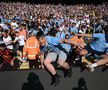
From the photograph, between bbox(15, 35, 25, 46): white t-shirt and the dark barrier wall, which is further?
bbox(15, 35, 25, 46): white t-shirt

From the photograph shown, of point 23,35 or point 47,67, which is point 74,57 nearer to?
point 47,67

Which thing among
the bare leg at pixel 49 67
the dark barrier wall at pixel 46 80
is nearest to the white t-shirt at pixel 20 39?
the dark barrier wall at pixel 46 80

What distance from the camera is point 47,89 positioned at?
29.3 feet

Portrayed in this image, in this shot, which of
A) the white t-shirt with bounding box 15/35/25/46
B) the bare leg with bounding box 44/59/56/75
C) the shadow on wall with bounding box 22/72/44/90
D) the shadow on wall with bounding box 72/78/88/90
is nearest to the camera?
the bare leg with bounding box 44/59/56/75

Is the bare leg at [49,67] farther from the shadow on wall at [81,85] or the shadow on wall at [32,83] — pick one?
the shadow on wall at [81,85]

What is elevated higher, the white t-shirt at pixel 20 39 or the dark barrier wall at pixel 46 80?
the white t-shirt at pixel 20 39

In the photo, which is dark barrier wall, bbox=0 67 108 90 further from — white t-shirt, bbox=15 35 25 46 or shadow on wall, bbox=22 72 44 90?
white t-shirt, bbox=15 35 25 46

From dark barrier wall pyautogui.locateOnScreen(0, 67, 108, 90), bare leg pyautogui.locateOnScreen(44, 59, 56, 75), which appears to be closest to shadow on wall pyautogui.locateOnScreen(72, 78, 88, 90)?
dark barrier wall pyautogui.locateOnScreen(0, 67, 108, 90)

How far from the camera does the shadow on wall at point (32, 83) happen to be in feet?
28.6

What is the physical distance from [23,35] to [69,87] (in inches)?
310

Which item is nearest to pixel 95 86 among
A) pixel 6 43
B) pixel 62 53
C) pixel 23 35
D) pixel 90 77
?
pixel 90 77

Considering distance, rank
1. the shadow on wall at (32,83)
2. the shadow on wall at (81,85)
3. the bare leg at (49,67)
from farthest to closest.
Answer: the shadow on wall at (81,85) → the shadow on wall at (32,83) → the bare leg at (49,67)

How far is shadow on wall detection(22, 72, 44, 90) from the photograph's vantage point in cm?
873

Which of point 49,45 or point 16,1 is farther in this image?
point 16,1
